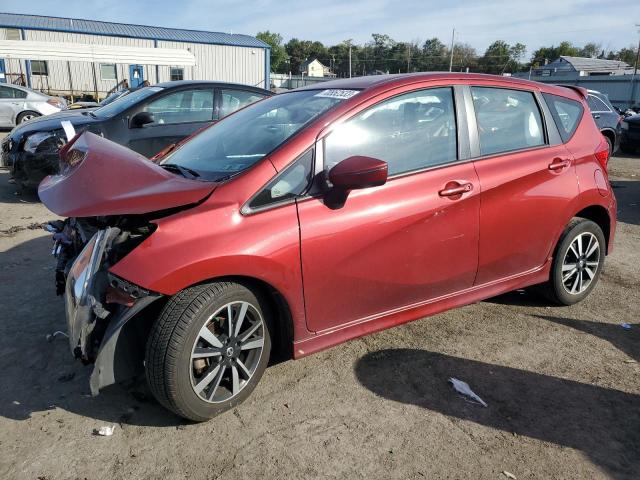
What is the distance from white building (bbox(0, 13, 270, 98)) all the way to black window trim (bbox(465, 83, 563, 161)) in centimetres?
2500

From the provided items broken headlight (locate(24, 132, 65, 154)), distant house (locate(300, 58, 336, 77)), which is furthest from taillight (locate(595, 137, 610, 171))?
distant house (locate(300, 58, 336, 77))

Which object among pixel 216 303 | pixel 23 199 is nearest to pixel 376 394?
pixel 216 303

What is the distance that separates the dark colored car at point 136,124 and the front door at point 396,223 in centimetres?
447

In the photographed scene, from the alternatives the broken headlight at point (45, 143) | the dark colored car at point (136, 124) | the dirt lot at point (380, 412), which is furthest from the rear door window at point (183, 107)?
the dirt lot at point (380, 412)

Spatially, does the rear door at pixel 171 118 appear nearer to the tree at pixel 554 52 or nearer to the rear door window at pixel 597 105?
the rear door window at pixel 597 105

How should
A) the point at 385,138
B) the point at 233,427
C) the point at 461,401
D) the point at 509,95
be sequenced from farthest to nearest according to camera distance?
the point at 509,95 < the point at 385,138 < the point at 461,401 < the point at 233,427

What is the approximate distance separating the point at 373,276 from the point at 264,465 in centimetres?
119

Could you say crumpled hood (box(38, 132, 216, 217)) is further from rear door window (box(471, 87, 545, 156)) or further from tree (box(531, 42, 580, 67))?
tree (box(531, 42, 580, 67))

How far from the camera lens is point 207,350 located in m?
2.66

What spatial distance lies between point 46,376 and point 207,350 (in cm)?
122

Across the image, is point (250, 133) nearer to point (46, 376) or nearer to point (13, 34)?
point (46, 376)

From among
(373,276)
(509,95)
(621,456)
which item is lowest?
(621,456)

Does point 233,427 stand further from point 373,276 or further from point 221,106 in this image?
point 221,106

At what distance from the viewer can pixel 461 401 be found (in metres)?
2.97
